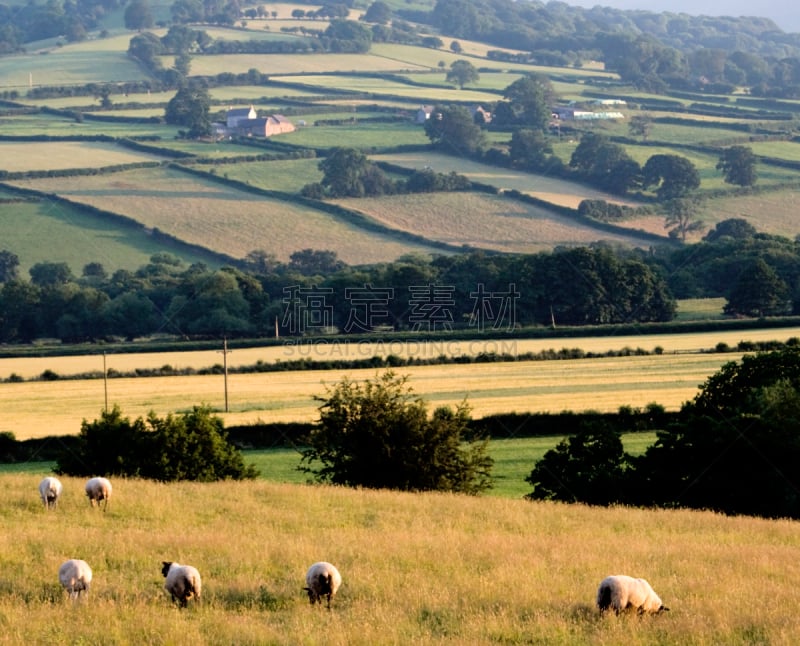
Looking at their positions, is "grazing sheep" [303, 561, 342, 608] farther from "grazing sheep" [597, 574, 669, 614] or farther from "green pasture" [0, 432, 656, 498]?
"green pasture" [0, 432, 656, 498]

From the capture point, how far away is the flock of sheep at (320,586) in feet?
61.3

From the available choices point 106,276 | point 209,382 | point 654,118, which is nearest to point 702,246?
point 106,276

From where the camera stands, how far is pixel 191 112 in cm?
18250

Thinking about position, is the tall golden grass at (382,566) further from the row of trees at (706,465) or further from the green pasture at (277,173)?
the green pasture at (277,173)

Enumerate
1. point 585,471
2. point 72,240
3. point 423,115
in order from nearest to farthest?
point 585,471 → point 72,240 → point 423,115

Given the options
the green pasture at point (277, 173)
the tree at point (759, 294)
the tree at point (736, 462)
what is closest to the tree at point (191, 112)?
the green pasture at point (277, 173)

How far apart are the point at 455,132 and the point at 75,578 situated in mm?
158228

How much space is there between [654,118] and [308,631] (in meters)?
189

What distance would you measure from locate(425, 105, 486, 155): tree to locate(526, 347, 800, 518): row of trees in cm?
13951

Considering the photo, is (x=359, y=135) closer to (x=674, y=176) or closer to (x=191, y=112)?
(x=191, y=112)

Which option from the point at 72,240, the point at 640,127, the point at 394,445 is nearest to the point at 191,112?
the point at 72,240

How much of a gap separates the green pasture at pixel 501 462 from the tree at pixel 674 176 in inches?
4362

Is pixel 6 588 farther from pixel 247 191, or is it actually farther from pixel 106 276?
pixel 247 191

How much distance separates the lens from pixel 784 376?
3850cm
